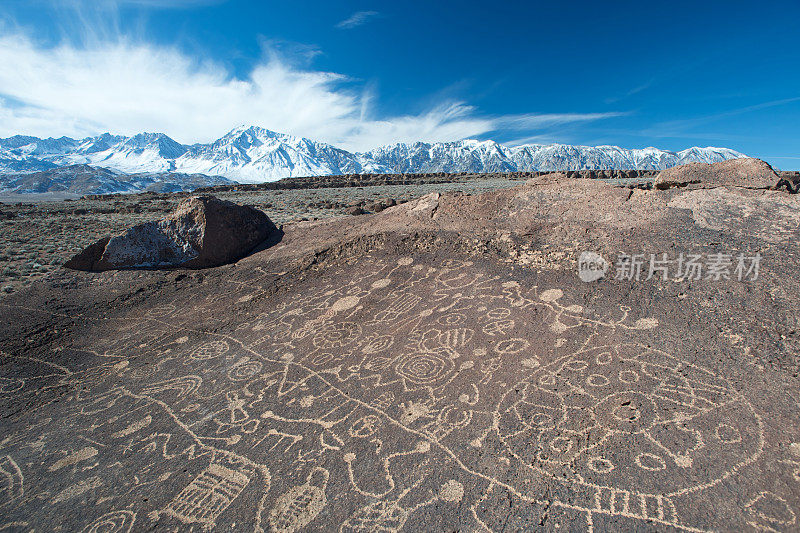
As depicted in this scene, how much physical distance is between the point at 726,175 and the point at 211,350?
8588mm

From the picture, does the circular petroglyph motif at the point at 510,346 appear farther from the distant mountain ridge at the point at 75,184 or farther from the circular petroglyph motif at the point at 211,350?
the distant mountain ridge at the point at 75,184

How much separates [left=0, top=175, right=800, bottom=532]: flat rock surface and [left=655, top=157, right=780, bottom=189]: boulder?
2.69 ft

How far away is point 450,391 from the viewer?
3574mm

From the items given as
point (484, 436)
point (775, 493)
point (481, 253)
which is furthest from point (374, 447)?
point (481, 253)

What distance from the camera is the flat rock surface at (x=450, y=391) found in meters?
2.57

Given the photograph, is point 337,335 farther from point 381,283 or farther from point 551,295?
point 551,295

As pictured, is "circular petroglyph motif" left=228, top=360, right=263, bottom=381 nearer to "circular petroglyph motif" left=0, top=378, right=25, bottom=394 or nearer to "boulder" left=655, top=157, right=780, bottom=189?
"circular petroglyph motif" left=0, top=378, right=25, bottom=394

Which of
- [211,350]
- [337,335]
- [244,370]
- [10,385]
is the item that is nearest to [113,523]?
[244,370]

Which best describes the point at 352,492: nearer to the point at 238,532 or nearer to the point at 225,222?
the point at 238,532

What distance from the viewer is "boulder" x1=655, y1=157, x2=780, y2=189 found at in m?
6.21

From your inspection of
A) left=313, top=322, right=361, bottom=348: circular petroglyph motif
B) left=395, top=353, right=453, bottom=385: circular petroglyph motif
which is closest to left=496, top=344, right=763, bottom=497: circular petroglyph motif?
left=395, top=353, right=453, bottom=385: circular petroglyph motif

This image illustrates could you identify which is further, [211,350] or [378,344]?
[211,350]

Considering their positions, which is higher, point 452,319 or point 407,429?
point 452,319

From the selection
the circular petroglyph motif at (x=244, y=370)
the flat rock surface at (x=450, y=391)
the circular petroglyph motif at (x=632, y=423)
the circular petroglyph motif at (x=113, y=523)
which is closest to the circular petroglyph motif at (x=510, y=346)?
the flat rock surface at (x=450, y=391)
